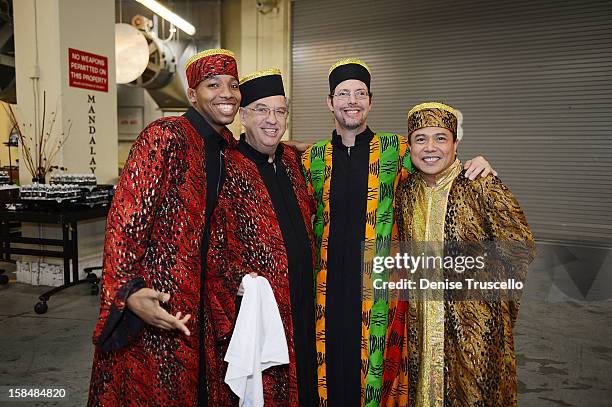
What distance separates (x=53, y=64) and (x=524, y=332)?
4751 millimetres

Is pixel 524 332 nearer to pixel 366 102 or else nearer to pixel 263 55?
pixel 366 102

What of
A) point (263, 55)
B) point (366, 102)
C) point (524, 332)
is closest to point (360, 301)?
point (366, 102)

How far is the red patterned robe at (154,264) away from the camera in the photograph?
1483mm

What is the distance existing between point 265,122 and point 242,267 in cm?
55

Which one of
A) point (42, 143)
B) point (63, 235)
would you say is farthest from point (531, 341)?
point (42, 143)

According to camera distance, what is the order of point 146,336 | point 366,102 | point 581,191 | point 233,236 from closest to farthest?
point 146,336, point 233,236, point 366,102, point 581,191

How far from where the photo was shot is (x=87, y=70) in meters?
5.00

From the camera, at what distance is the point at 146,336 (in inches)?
61.7

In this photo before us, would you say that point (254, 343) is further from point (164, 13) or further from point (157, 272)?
point (164, 13)

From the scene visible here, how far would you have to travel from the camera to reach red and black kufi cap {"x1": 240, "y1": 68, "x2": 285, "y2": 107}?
191 cm

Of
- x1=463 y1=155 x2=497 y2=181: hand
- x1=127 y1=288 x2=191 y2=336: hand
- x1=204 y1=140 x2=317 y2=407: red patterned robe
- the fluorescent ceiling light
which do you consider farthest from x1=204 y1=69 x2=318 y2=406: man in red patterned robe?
the fluorescent ceiling light

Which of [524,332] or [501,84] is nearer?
[524,332]

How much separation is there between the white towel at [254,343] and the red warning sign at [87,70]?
4030 millimetres

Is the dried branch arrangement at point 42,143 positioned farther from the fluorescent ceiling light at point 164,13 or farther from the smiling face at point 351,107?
the smiling face at point 351,107
